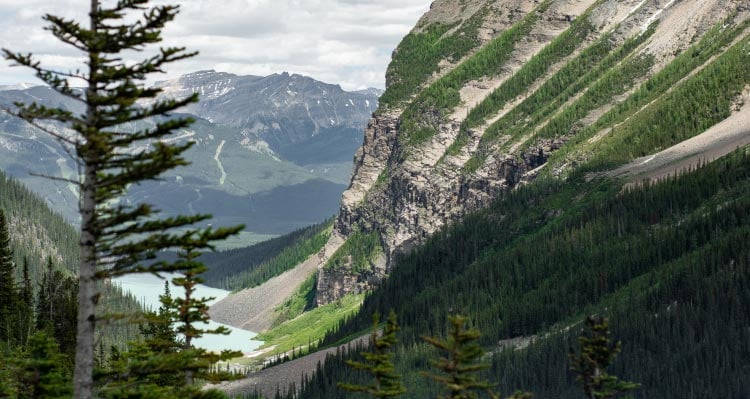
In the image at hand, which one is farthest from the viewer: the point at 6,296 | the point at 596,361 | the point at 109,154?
the point at 6,296

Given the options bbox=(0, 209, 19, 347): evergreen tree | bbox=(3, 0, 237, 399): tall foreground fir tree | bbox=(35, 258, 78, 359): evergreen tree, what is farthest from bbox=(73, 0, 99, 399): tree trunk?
bbox=(0, 209, 19, 347): evergreen tree

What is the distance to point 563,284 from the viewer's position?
6924 inches

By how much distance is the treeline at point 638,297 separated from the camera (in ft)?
426

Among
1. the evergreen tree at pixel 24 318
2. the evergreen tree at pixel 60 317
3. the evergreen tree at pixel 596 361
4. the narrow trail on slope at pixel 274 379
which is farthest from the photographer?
the narrow trail on slope at pixel 274 379

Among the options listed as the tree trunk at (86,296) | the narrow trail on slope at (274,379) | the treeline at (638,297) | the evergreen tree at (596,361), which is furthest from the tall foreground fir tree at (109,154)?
the narrow trail on slope at (274,379)

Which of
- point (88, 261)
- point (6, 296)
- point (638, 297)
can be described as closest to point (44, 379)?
point (88, 261)

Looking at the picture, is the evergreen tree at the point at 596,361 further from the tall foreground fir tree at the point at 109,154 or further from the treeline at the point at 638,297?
the treeline at the point at 638,297

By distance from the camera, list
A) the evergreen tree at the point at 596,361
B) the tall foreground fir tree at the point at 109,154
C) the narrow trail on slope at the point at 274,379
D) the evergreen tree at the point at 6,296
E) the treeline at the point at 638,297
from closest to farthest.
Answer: the tall foreground fir tree at the point at 109,154, the evergreen tree at the point at 596,361, the evergreen tree at the point at 6,296, the treeline at the point at 638,297, the narrow trail on slope at the point at 274,379

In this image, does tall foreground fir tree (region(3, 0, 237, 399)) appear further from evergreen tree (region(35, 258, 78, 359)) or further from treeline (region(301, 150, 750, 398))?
treeline (region(301, 150, 750, 398))

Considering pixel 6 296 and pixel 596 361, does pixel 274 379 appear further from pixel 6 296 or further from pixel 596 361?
pixel 596 361

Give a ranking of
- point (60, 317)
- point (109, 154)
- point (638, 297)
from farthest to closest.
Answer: point (638, 297), point (60, 317), point (109, 154)

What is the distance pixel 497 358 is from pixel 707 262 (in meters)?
36.4

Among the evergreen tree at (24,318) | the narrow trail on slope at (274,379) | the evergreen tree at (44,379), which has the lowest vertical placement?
the evergreen tree at (44,379)

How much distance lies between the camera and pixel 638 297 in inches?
6073
